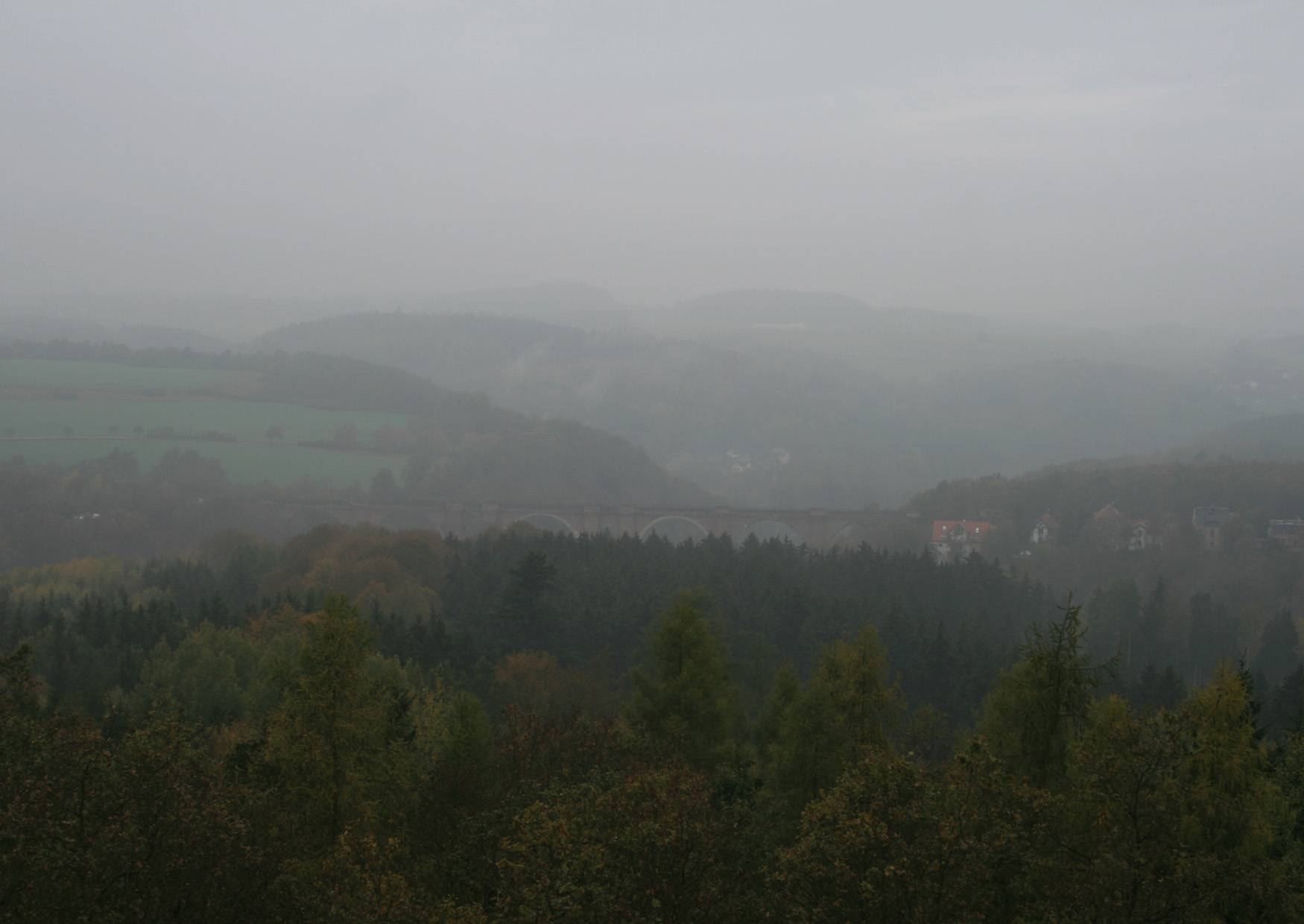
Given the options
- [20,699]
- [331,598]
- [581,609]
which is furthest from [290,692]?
[581,609]

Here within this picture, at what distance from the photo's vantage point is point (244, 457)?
157125mm

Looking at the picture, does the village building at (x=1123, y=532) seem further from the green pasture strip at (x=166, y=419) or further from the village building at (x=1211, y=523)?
the green pasture strip at (x=166, y=419)

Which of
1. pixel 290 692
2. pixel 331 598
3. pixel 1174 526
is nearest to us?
pixel 290 692

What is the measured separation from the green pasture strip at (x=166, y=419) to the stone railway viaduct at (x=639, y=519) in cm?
3294

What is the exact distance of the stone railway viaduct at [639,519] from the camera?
144 metres

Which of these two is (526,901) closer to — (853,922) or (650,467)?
(853,922)

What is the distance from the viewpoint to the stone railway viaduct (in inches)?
5689

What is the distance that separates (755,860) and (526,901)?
4151mm

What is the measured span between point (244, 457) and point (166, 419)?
23.9 m

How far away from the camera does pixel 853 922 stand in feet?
41.4

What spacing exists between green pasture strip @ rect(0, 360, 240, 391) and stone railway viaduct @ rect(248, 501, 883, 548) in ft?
218

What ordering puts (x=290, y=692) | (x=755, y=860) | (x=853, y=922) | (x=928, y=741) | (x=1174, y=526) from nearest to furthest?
(x=853, y=922), (x=755, y=860), (x=290, y=692), (x=928, y=741), (x=1174, y=526)

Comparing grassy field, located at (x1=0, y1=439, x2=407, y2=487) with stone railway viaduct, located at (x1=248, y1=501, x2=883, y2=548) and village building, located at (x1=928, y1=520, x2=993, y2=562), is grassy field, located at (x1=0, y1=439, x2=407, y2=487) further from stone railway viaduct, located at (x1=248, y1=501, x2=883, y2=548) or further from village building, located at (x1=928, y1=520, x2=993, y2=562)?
village building, located at (x1=928, y1=520, x2=993, y2=562)

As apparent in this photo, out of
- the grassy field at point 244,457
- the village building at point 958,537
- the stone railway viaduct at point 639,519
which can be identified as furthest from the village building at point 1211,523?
the grassy field at point 244,457
